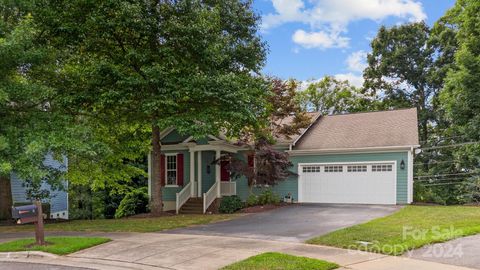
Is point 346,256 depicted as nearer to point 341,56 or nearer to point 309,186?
point 309,186

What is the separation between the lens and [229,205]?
18.4 metres

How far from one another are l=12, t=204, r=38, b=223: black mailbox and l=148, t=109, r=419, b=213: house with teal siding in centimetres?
925

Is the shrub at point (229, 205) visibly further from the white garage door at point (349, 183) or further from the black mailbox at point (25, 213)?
the black mailbox at point (25, 213)

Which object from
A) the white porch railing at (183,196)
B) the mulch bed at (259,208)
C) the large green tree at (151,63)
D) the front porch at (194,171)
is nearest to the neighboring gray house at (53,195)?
the front porch at (194,171)

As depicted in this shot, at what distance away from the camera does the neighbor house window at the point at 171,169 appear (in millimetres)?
21438

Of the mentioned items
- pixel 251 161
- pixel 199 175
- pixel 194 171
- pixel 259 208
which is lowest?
pixel 259 208

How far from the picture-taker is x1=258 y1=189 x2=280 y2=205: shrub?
1934 centimetres

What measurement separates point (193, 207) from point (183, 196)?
83cm

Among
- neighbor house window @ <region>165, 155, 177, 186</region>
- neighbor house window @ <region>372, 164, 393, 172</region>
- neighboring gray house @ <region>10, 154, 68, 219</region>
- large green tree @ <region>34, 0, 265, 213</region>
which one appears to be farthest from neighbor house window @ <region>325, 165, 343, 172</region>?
neighboring gray house @ <region>10, 154, 68, 219</region>

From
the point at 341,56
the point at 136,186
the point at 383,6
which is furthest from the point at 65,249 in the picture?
the point at 341,56

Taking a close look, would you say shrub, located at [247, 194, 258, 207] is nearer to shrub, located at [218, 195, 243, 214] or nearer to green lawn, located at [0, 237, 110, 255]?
shrub, located at [218, 195, 243, 214]

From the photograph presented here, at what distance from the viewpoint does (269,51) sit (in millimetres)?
16703

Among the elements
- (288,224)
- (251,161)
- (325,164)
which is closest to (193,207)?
(251,161)

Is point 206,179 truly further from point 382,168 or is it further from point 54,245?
point 54,245
